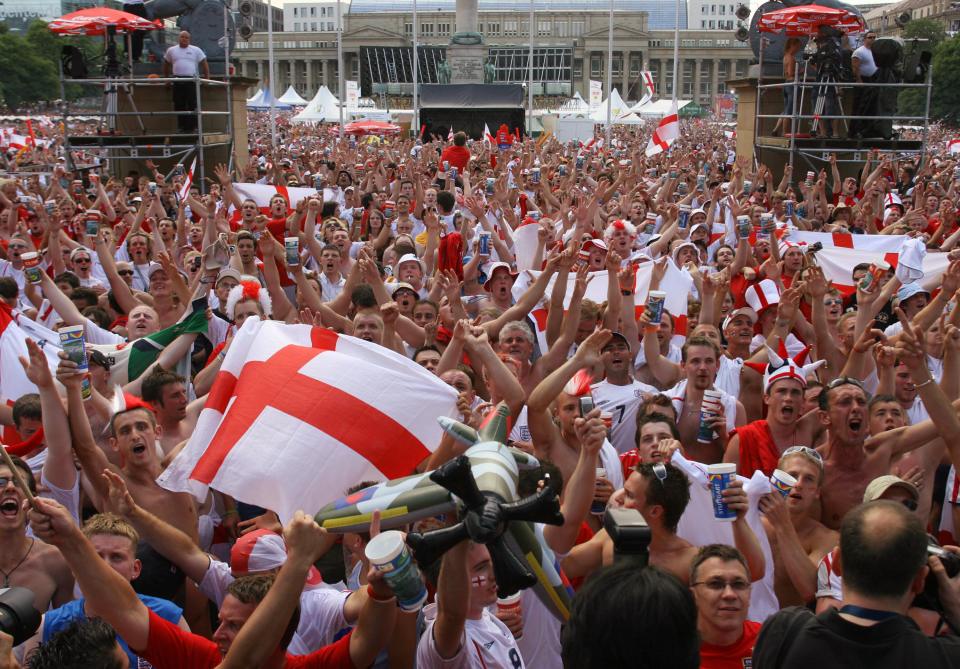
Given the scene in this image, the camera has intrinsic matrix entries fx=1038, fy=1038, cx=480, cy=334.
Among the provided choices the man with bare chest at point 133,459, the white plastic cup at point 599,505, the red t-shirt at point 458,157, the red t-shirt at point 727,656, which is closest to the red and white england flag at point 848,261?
the white plastic cup at point 599,505

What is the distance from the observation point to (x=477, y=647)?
3152 millimetres

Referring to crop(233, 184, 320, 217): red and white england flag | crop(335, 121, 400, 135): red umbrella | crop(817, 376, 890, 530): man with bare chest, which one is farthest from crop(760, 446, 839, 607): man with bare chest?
crop(335, 121, 400, 135): red umbrella

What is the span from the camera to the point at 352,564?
159 inches

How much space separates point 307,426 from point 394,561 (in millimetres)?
1965

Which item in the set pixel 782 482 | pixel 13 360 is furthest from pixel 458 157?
pixel 782 482

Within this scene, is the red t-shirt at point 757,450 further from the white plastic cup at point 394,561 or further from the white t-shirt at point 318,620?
the white plastic cup at point 394,561

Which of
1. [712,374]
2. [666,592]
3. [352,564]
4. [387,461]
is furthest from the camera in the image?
[712,374]

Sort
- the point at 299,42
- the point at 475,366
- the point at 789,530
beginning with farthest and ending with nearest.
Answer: the point at 299,42
the point at 475,366
the point at 789,530

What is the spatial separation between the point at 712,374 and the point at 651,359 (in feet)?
2.19

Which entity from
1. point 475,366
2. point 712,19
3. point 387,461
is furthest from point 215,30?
point 712,19

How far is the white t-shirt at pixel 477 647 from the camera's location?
3.03 meters

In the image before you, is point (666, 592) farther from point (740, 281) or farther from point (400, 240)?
point (400, 240)

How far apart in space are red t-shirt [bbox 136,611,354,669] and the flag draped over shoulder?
9.13 ft

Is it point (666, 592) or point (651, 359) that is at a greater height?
point (666, 592)
